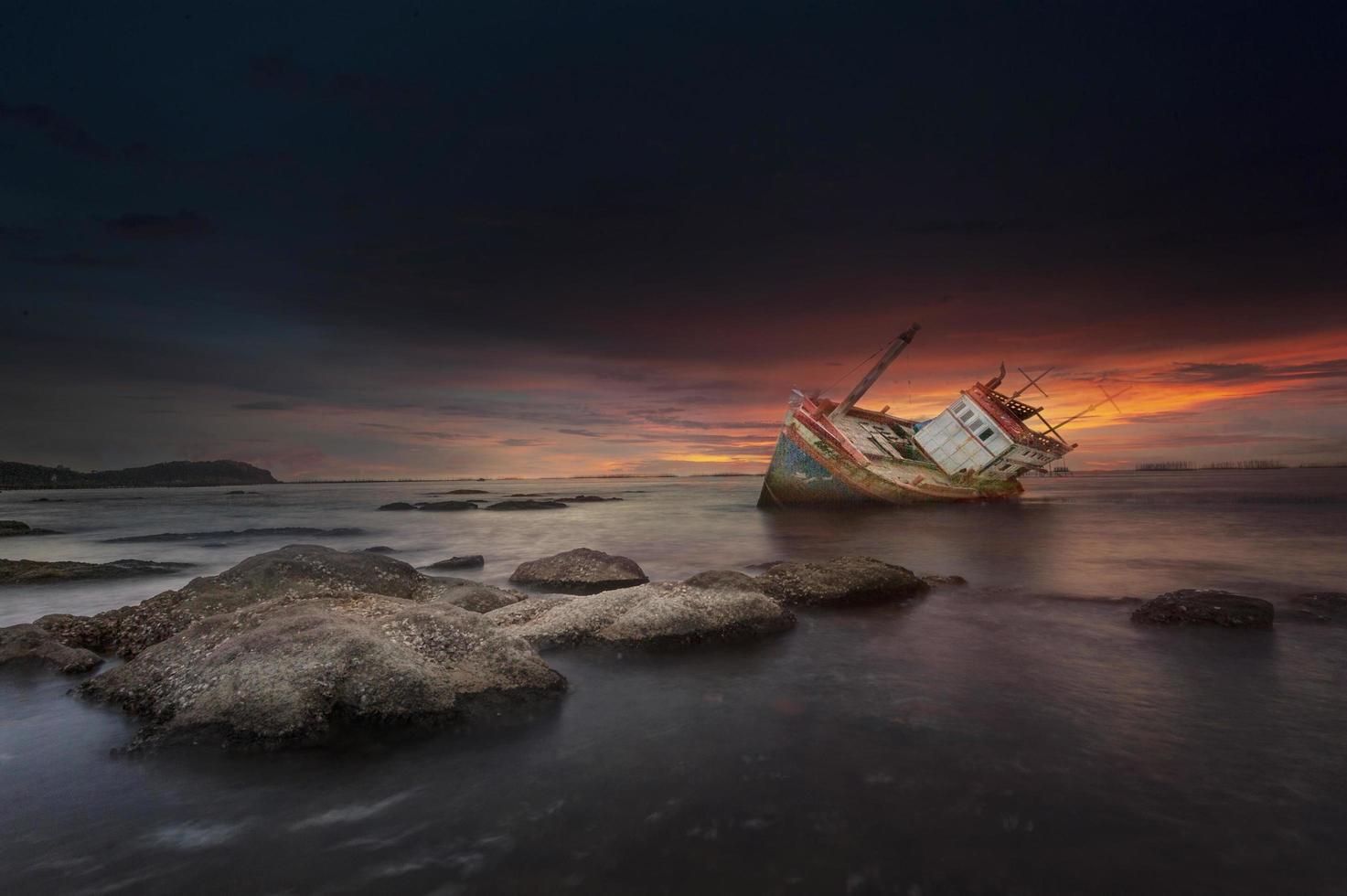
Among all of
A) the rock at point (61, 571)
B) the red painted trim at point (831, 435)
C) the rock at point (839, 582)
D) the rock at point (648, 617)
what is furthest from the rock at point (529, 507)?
the rock at point (648, 617)

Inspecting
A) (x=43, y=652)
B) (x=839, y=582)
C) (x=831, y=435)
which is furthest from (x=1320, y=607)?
(x=831, y=435)

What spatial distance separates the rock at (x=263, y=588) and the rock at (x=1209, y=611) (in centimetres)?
1290

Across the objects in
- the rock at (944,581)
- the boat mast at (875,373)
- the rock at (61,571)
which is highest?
the boat mast at (875,373)

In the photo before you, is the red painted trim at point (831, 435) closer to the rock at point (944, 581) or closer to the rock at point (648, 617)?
the rock at point (944, 581)

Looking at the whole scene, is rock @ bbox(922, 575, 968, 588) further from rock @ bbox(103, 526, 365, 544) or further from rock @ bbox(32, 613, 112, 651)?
rock @ bbox(103, 526, 365, 544)

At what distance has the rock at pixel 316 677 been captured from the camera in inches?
256

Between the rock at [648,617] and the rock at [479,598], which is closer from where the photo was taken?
the rock at [648,617]

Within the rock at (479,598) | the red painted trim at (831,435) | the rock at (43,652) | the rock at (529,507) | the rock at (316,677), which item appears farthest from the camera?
the rock at (529,507)

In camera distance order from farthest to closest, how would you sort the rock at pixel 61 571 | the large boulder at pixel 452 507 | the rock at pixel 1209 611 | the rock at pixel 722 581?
the large boulder at pixel 452 507
the rock at pixel 61 571
the rock at pixel 722 581
the rock at pixel 1209 611

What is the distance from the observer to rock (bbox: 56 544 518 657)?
10188 millimetres

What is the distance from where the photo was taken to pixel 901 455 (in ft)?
145

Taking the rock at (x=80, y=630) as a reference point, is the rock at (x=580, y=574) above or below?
above

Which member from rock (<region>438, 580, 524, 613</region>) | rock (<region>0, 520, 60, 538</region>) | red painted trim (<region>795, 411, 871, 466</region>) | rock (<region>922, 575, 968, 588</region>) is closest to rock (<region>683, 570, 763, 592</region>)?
rock (<region>438, 580, 524, 613</region>)

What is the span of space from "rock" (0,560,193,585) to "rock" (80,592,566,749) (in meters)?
14.1
